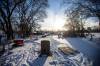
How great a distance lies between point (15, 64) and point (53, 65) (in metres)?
2.35

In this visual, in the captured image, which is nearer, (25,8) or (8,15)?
(8,15)

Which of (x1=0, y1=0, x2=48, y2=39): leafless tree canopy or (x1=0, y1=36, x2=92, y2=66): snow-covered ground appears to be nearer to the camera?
(x1=0, y1=36, x2=92, y2=66): snow-covered ground

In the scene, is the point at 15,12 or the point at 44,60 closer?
the point at 44,60

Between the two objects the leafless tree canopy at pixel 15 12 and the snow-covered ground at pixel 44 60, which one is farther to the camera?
the leafless tree canopy at pixel 15 12

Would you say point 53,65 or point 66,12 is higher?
point 66,12

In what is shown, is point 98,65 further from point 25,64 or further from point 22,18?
point 22,18

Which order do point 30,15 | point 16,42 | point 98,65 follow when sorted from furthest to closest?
point 30,15
point 16,42
point 98,65

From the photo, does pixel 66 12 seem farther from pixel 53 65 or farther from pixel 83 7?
pixel 53 65

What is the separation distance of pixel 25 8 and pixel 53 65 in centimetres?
3387

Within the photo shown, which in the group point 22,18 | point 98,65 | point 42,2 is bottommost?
point 98,65

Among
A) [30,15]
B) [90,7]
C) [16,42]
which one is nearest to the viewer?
[16,42]

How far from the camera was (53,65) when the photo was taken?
10.2 m

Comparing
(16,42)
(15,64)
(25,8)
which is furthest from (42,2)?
(15,64)

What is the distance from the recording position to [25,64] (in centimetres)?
1060
